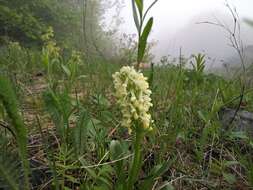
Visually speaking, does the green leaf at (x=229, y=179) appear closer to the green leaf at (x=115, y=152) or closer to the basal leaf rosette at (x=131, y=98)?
the green leaf at (x=115, y=152)

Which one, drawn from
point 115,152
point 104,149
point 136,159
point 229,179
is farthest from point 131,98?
Result: point 229,179

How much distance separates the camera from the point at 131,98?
0.77 meters

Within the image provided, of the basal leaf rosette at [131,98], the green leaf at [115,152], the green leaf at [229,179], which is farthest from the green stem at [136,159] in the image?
the green leaf at [229,179]

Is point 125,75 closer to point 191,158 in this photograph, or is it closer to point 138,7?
point 138,7

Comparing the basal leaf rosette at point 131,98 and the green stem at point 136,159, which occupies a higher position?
the basal leaf rosette at point 131,98

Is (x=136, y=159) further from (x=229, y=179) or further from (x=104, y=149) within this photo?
(x=229, y=179)

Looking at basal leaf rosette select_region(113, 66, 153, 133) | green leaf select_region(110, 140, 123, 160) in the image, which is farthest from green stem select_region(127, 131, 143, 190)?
green leaf select_region(110, 140, 123, 160)

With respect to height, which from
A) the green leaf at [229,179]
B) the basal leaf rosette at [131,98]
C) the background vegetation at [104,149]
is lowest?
the green leaf at [229,179]

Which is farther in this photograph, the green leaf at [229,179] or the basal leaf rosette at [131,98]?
the green leaf at [229,179]

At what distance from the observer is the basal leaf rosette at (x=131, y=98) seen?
2.56 ft

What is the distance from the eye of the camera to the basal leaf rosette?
0.78 metres

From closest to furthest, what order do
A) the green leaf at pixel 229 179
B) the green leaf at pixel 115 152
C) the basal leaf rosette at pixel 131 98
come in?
the basal leaf rosette at pixel 131 98 → the green leaf at pixel 115 152 → the green leaf at pixel 229 179

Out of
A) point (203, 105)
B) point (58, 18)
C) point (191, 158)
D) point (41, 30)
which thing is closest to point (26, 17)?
point (41, 30)

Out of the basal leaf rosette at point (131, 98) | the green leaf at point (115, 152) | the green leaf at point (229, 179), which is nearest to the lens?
the basal leaf rosette at point (131, 98)
